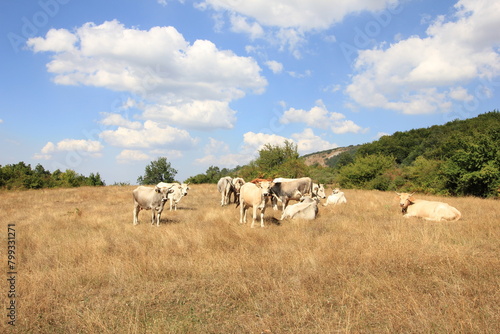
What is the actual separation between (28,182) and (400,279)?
129ft

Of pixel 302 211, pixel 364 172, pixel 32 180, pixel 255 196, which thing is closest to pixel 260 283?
pixel 255 196

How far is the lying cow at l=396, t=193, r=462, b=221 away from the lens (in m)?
10.6

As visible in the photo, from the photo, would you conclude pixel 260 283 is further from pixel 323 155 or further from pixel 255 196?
pixel 323 155

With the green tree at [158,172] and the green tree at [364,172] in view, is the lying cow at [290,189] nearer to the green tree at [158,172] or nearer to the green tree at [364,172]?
the green tree at [364,172]

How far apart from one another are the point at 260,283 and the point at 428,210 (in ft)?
29.5

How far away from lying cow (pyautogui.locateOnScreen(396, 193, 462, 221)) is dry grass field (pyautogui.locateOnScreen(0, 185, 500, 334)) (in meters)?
2.06

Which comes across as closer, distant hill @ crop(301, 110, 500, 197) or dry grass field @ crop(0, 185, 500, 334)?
dry grass field @ crop(0, 185, 500, 334)

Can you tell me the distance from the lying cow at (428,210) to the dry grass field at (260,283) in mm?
2063

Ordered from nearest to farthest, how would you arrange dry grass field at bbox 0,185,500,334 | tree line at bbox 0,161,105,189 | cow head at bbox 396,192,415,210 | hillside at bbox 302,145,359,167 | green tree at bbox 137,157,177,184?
1. dry grass field at bbox 0,185,500,334
2. cow head at bbox 396,192,415,210
3. tree line at bbox 0,161,105,189
4. green tree at bbox 137,157,177,184
5. hillside at bbox 302,145,359,167

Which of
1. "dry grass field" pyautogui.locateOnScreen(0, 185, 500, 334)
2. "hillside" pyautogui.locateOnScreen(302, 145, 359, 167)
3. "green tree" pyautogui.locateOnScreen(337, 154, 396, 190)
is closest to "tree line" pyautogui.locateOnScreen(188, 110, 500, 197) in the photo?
"green tree" pyautogui.locateOnScreen(337, 154, 396, 190)

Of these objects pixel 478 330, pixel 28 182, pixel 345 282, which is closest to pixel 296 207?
pixel 345 282

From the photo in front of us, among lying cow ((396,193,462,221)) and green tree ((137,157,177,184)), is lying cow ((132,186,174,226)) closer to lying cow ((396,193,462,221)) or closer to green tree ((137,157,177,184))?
lying cow ((396,193,462,221))

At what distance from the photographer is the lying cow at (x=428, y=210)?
419 inches

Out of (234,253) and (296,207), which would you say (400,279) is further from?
(296,207)
